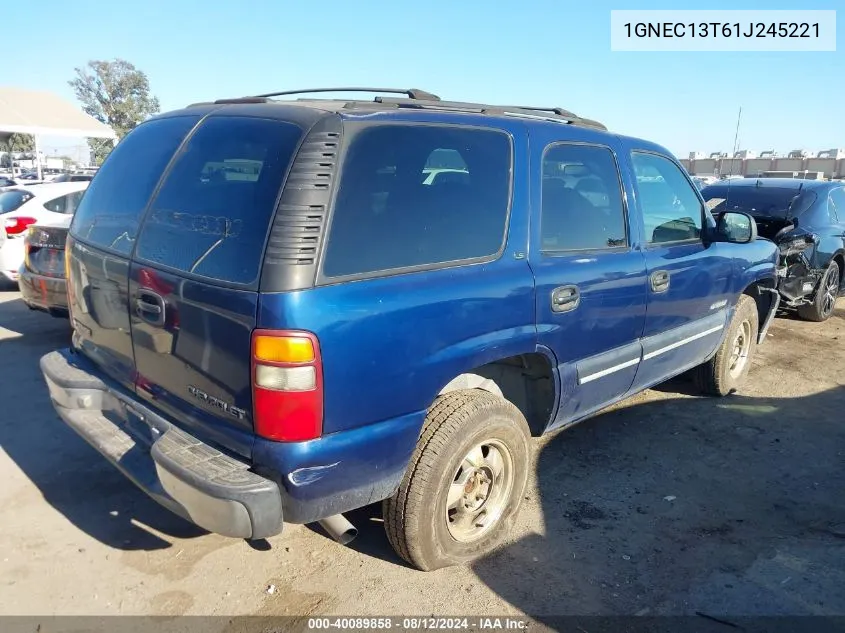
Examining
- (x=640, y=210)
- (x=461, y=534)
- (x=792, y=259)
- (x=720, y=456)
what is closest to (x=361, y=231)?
(x=461, y=534)

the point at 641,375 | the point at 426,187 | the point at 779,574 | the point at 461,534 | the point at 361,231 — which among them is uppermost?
the point at 426,187

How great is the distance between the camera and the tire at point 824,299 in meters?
7.39

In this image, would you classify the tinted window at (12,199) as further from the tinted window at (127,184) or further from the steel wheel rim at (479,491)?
the steel wheel rim at (479,491)

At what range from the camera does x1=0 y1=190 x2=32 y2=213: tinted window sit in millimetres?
8055

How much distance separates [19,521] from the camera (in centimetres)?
322

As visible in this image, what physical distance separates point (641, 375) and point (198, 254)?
268 centimetres

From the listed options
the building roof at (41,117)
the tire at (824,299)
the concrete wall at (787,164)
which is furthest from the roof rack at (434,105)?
the concrete wall at (787,164)

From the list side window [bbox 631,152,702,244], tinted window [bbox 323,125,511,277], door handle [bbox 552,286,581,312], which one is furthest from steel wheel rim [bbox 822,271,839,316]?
tinted window [bbox 323,125,511,277]

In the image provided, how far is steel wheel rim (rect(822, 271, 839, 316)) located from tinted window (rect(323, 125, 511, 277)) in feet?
20.9

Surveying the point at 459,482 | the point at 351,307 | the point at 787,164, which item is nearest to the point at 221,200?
the point at 351,307

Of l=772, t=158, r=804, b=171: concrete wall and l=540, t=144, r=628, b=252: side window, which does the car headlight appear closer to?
l=540, t=144, r=628, b=252: side window

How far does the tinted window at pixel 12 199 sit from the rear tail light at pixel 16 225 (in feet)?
1.16

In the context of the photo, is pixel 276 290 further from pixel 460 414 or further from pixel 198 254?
pixel 460 414

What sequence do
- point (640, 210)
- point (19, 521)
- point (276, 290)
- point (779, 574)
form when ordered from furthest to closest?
point (640, 210)
point (19, 521)
point (779, 574)
point (276, 290)
